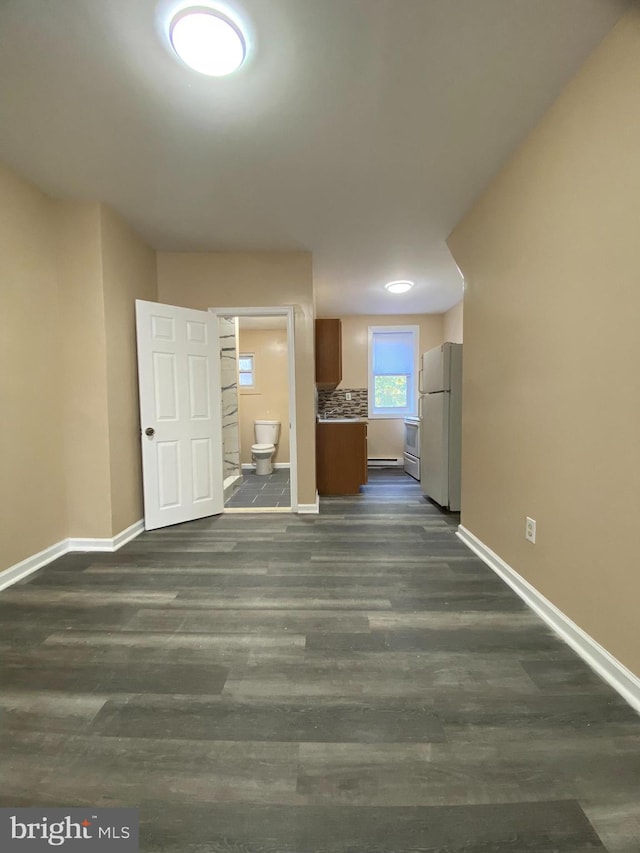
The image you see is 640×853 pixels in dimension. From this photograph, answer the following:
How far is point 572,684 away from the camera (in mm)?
1340

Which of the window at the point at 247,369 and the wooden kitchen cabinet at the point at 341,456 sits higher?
the window at the point at 247,369

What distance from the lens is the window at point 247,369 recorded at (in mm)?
5941

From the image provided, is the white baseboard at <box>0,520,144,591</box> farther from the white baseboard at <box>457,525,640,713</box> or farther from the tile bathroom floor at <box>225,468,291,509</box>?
the white baseboard at <box>457,525,640,713</box>

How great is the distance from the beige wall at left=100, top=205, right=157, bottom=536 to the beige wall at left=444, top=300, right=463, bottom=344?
158 inches

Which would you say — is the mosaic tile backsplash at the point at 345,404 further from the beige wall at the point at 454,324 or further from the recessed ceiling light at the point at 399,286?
the recessed ceiling light at the point at 399,286

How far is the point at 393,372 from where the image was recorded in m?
5.70

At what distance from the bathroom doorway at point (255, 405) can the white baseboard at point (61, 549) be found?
62.9 inches

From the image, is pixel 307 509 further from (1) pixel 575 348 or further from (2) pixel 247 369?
(2) pixel 247 369

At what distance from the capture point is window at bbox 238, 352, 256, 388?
19.5 feet

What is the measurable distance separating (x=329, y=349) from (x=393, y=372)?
2.07 meters

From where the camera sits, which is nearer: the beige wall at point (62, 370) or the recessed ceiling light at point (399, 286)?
the beige wall at point (62, 370)

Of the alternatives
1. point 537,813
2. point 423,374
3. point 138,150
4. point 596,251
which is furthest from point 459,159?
point 537,813

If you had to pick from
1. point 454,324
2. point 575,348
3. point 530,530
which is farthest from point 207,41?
point 454,324
